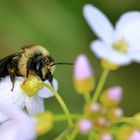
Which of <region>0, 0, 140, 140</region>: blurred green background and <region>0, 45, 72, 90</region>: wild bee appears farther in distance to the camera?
<region>0, 0, 140, 140</region>: blurred green background

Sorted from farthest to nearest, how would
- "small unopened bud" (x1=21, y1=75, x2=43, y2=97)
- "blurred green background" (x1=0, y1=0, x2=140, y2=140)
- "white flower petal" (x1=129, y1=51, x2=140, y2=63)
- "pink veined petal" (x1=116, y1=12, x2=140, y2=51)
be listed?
"blurred green background" (x1=0, y1=0, x2=140, y2=140), "small unopened bud" (x1=21, y1=75, x2=43, y2=97), "pink veined petal" (x1=116, y1=12, x2=140, y2=51), "white flower petal" (x1=129, y1=51, x2=140, y2=63)

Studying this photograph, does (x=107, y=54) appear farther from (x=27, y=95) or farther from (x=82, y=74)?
(x=27, y=95)

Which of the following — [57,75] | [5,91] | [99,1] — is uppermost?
[5,91]

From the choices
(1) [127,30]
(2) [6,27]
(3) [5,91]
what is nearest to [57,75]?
(2) [6,27]

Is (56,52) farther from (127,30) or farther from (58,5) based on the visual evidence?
(127,30)

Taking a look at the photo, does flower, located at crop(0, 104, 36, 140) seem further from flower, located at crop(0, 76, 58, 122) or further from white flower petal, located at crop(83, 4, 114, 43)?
flower, located at crop(0, 76, 58, 122)

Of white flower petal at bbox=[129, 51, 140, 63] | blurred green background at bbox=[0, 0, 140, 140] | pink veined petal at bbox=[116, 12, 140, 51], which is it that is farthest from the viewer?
blurred green background at bbox=[0, 0, 140, 140]

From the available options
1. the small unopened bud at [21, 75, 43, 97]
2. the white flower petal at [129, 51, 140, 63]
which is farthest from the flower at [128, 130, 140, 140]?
the small unopened bud at [21, 75, 43, 97]

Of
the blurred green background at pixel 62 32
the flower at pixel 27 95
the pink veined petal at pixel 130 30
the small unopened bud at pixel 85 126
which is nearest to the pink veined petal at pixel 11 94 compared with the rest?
the flower at pixel 27 95
